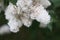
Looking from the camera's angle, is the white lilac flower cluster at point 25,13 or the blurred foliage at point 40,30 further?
the blurred foliage at point 40,30

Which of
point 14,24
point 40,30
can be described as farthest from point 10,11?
point 40,30

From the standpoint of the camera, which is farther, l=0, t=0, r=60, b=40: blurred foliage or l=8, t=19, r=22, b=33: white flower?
l=0, t=0, r=60, b=40: blurred foliage

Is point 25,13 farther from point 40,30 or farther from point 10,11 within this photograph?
point 40,30

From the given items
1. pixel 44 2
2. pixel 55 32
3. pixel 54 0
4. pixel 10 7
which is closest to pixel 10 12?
pixel 10 7

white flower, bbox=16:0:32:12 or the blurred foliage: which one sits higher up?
white flower, bbox=16:0:32:12

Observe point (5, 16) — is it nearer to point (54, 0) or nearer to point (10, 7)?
point (10, 7)
